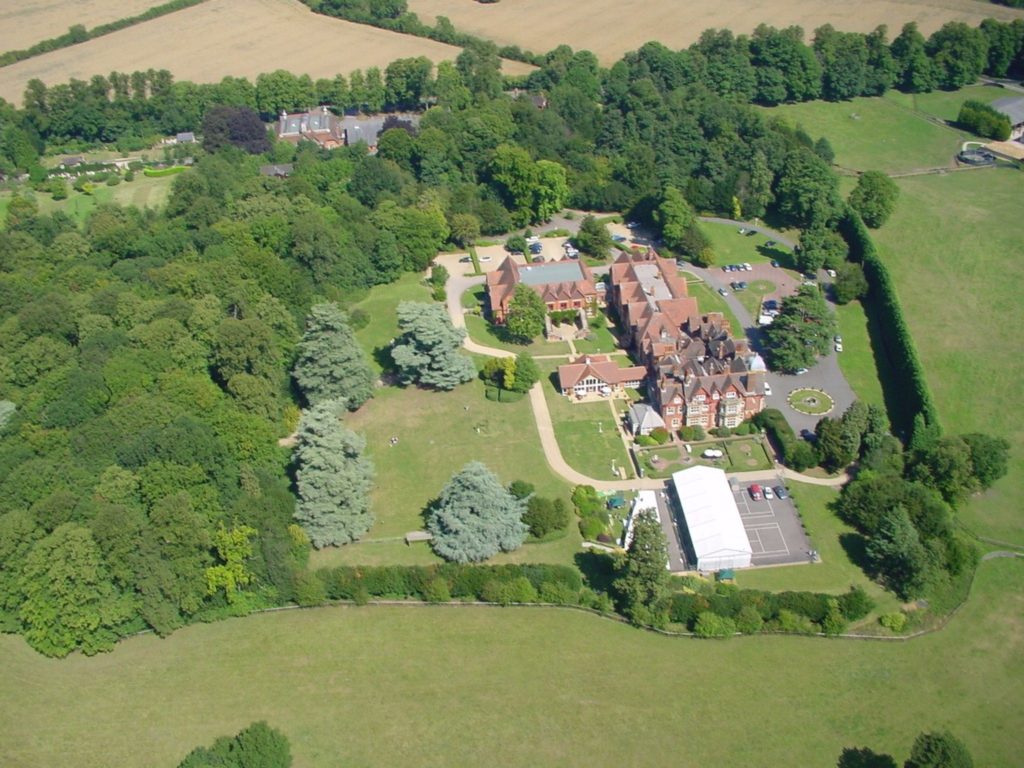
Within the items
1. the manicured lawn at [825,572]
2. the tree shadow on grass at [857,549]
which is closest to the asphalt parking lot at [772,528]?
the manicured lawn at [825,572]

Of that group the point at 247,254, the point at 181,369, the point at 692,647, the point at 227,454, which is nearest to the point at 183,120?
the point at 247,254

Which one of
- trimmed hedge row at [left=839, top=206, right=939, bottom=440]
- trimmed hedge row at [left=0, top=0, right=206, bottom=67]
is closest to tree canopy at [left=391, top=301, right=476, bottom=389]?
trimmed hedge row at [left=839, top=206, right=939, bottom=440]

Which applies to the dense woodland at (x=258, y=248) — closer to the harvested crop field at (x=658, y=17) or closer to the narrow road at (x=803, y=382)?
the narrow road at (x=803, y=382)

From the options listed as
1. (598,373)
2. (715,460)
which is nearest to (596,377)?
(598,373)

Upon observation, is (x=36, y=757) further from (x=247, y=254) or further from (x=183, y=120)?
(x=183, y=120)

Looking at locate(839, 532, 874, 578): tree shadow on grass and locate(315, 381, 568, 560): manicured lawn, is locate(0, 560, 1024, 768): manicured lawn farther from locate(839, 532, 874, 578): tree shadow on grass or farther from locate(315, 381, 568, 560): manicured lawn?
locate(315, 381, 568, 560): manicured lawn
